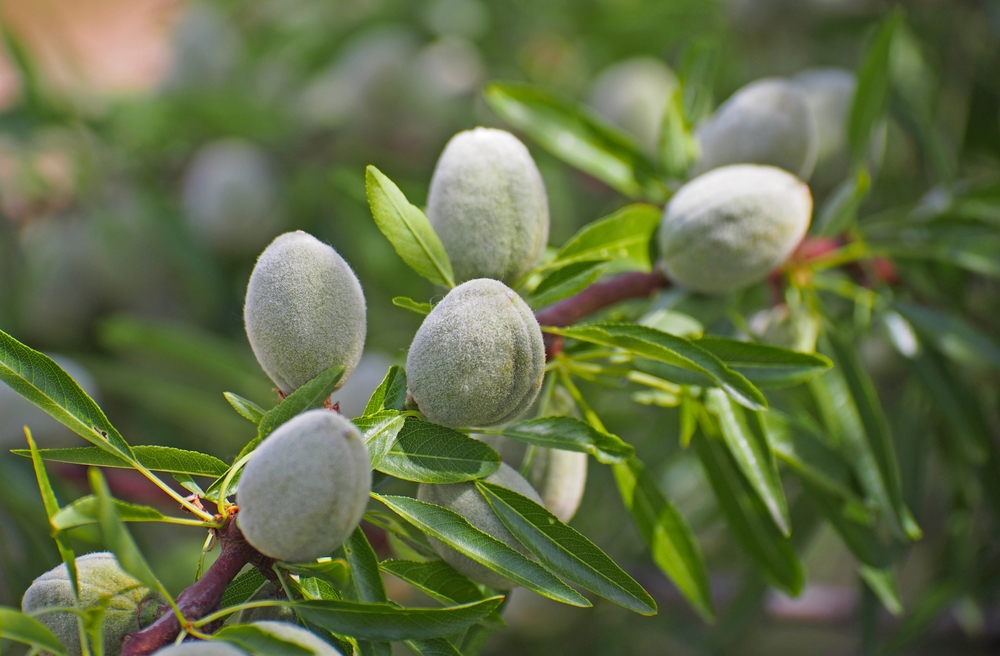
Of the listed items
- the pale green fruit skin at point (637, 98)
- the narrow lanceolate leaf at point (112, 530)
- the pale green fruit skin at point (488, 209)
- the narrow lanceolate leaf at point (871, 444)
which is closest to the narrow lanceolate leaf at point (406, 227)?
the pale green fruit skin at point (488, 209)

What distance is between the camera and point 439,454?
0.48 m

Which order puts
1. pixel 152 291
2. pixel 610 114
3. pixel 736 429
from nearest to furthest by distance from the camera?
pixel 736 429 < pixel 610 114 < pixel 152 291

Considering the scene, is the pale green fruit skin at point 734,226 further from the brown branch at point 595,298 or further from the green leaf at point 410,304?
the green leaf at point 410,304

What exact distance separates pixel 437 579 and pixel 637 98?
92cm

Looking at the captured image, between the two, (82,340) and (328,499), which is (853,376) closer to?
(328,499)

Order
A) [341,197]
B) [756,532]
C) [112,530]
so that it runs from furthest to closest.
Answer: [341,197] < [756,532] < [112,530]

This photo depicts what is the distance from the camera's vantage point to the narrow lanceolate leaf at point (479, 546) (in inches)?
18.0

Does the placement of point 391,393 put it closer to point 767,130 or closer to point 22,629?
point 22,629

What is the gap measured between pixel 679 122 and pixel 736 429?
0.97ft

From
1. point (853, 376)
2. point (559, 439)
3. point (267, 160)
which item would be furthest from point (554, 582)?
point (267, 160)

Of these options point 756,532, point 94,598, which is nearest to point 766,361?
point 756,532

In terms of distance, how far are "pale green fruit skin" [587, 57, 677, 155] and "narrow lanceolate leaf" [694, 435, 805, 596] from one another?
676mm

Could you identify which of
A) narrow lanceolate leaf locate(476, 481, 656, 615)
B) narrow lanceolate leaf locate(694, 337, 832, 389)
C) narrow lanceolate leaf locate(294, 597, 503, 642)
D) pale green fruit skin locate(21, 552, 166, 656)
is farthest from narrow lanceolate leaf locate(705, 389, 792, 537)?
pale green fruit skin locate(21, 552, 166, 656)

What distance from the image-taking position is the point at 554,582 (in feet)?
1.50
